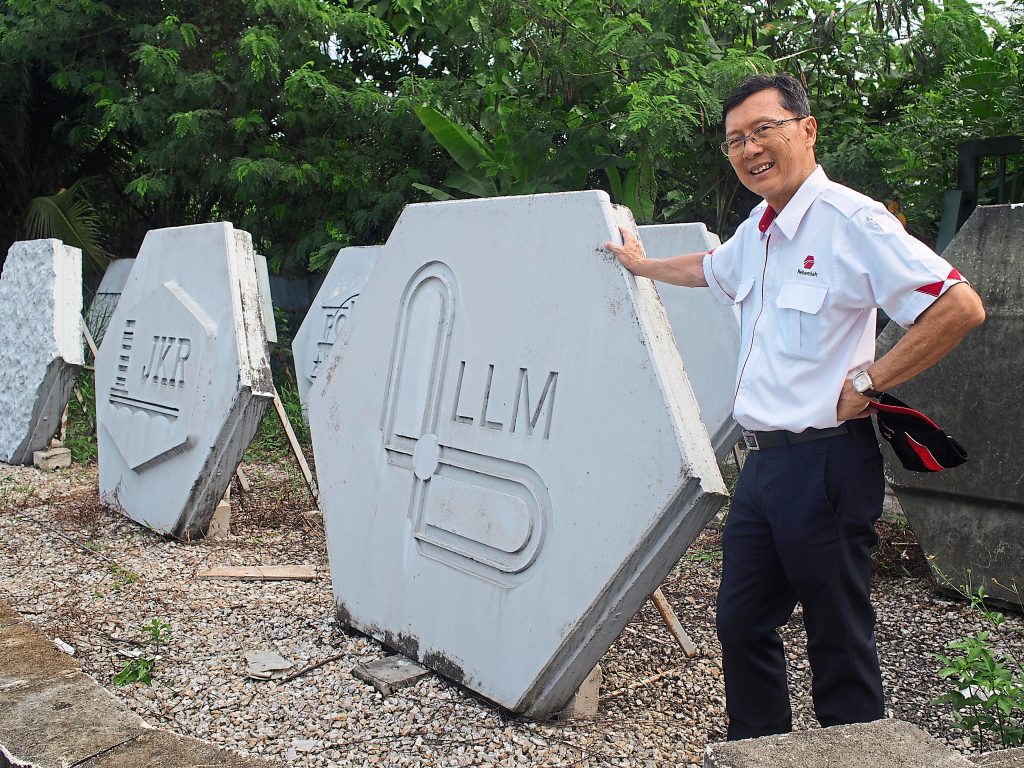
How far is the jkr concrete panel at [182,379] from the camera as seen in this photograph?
454cm

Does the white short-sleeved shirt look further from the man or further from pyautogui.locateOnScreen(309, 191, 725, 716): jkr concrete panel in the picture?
pyautogui.locateOnScreen(309, 191, 725, 716): jkr concrete panel

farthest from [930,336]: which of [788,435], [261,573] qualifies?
[261,573]

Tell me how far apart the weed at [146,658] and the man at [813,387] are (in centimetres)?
190

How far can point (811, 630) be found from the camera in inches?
90.5

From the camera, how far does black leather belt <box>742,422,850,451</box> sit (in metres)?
2.21

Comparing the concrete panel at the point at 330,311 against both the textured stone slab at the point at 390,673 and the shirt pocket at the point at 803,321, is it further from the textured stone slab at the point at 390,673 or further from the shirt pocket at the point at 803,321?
the shirt pocket at the point at 803,321

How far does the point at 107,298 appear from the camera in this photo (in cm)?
926

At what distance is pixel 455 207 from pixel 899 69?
5360 millimetres

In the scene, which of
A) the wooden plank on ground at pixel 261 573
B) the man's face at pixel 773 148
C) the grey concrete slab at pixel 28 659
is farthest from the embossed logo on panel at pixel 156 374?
the man's face at pixel 773 148

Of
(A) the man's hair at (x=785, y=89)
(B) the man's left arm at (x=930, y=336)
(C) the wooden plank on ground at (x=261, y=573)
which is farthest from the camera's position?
(C) the wooden plank on ground at (x=261, y=573)

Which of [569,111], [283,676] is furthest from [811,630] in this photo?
[569,111]

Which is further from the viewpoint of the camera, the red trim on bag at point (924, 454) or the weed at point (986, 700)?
the weed at point (986, 700)

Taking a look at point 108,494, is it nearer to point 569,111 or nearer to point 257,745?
point 257,745

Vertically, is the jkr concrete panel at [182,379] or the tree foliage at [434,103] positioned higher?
the tree foliage at [434,103]
